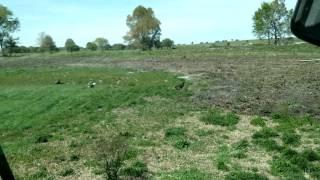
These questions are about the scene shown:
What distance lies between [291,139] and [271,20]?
3294 inches

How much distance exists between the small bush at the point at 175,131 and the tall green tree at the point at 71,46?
108 metres

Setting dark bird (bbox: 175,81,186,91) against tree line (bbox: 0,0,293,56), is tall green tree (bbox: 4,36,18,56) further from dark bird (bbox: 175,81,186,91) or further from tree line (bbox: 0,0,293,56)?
dark bird (bbox: 175,81,186,91)

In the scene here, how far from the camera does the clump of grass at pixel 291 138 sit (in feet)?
43.2

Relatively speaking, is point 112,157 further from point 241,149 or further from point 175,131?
point 175,131

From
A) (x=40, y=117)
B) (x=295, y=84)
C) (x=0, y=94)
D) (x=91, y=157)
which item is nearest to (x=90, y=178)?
(x=91, y=157)

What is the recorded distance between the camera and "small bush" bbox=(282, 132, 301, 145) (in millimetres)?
13181

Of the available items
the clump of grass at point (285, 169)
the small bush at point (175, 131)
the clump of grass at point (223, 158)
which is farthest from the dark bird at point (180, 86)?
the clump of grass at point (285, 169)

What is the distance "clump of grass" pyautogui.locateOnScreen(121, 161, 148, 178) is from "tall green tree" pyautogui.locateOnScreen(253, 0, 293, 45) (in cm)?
8392

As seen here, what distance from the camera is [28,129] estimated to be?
55.2 feet

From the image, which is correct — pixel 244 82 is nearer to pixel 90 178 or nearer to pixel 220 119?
pixel 220 119

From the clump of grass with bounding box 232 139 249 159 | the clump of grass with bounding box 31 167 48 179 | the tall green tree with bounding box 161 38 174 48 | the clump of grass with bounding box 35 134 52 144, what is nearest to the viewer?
the clump of grass with bounding box 31 167 48 179

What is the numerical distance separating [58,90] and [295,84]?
11629 millimetres

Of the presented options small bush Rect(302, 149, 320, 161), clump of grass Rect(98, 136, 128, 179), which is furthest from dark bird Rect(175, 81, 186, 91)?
small bush Rect(302, 149, 320, 161)

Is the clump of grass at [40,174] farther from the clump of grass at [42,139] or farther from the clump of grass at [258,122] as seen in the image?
the clump of grass at [258,122]
